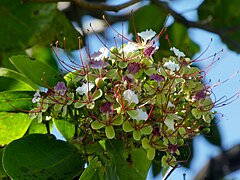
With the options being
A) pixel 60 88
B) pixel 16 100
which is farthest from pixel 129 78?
pixel 16 100

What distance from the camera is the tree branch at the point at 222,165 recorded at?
2.86 metres

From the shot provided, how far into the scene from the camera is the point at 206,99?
5.50ft

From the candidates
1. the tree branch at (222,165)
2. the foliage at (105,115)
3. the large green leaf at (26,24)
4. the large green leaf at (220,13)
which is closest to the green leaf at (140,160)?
the foliage at (105,115)

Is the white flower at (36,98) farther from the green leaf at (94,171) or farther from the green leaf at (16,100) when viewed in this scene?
the green leaf at (94,171)

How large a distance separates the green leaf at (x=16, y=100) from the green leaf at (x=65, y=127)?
0.21 ft

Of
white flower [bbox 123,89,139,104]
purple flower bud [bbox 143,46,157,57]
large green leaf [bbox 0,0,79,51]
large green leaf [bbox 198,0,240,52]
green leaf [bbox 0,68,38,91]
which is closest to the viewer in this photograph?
white flower [bbox 123,89,139,104]

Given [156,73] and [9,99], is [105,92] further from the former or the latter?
[9,99]

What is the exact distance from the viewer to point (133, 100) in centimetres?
154

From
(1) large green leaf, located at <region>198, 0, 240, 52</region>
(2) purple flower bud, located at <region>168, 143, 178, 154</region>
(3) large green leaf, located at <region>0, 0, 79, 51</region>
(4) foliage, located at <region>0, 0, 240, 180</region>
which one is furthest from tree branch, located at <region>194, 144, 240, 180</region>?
(2) purple flower bud, located at <region>168, 143, 178, 154</region>

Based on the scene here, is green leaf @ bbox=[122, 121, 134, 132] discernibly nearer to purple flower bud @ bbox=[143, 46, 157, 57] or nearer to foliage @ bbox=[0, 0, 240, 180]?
foliage @ bbox=[0, 0, 240, 180]

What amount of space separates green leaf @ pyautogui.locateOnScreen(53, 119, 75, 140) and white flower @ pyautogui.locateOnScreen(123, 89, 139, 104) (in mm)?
173

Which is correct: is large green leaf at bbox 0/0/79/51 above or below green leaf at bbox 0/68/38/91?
below

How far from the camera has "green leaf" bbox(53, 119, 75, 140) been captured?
1.68m

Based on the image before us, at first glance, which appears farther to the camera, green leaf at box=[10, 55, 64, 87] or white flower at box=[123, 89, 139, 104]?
green leaf at box=[10, 55, 64, 87]
